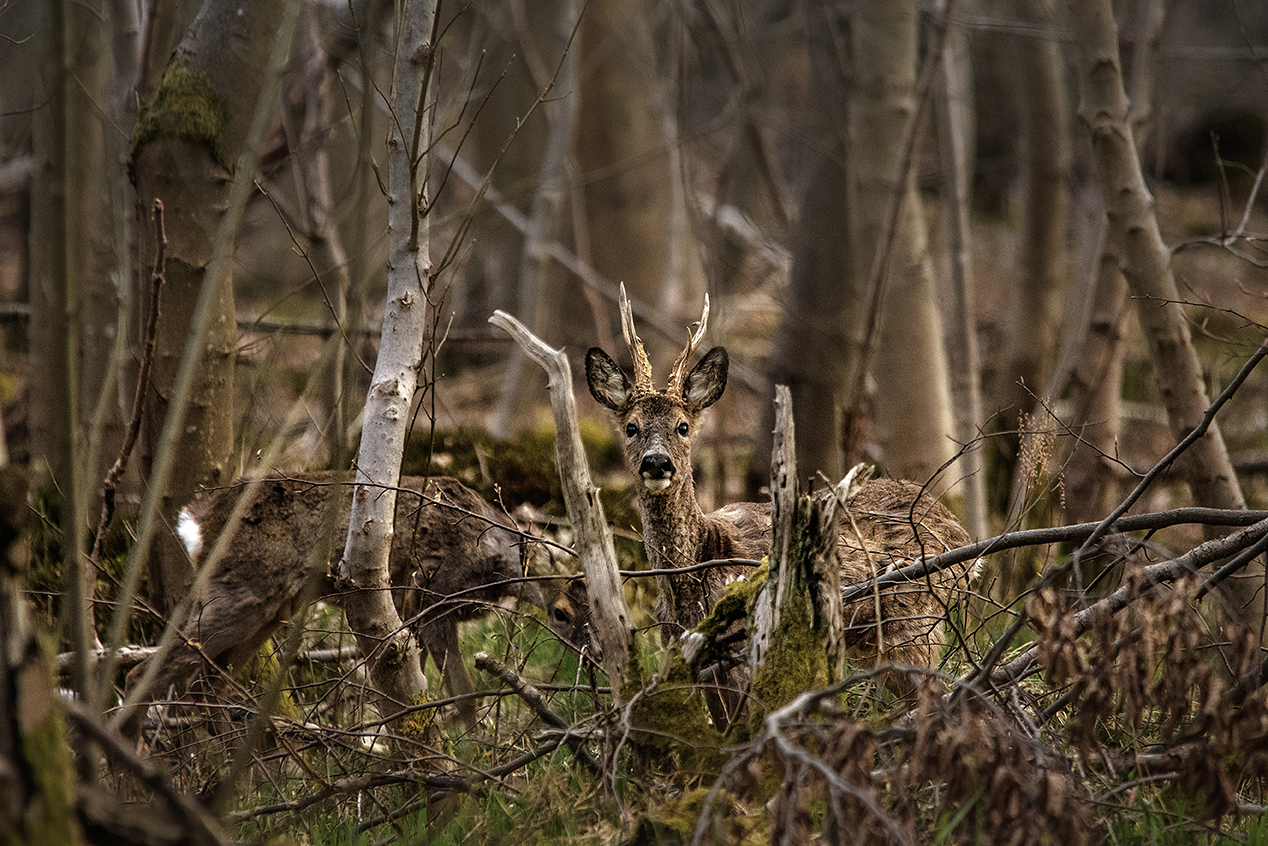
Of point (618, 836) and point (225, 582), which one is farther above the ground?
point (225, 582)

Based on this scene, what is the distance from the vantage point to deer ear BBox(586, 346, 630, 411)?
16.5ft

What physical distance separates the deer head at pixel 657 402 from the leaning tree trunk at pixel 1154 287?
6.40 ft

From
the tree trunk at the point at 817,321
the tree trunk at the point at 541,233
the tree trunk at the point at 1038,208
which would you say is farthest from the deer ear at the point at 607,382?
the tree trunk at the point at 1038,208

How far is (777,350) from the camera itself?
8.38 meters

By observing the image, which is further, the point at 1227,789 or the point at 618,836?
the point at 618,836

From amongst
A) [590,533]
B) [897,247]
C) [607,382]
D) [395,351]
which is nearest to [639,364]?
[607,382]

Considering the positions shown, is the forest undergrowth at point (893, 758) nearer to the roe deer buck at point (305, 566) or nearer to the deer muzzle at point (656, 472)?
the roe deer buck at point (305, 566)

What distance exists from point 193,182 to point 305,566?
1.68 metres

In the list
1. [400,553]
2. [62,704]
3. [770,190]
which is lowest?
[62,704]

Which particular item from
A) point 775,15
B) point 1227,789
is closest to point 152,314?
point 1227,789

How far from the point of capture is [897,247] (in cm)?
720

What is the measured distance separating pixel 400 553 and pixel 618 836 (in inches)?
87.0

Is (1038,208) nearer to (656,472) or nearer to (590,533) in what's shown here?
(656,472)

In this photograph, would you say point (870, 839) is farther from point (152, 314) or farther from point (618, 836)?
point (152, 314)
